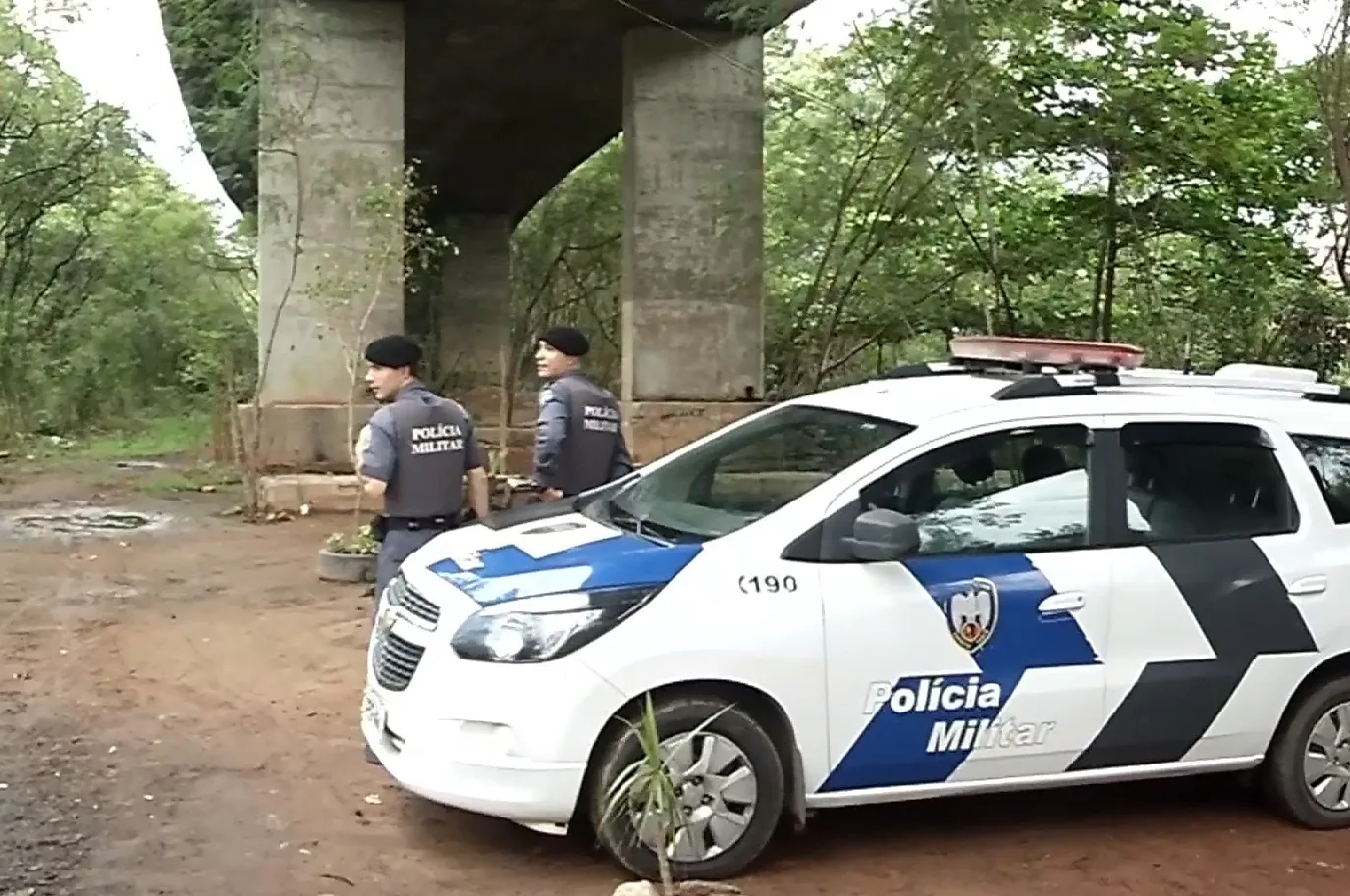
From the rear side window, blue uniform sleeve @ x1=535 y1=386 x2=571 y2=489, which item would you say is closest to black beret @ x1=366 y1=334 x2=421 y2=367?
blue uniform sleeve @ x1=535 y1=386 x2=571 y2=489

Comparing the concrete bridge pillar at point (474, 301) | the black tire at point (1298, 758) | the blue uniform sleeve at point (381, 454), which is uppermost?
the concrete bridge pillar at point (474, 301)

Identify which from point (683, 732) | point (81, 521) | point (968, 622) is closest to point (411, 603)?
point (683, 732)

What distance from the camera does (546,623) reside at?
15.4ft

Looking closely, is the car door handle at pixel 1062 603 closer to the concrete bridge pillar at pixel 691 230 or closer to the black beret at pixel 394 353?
the black beret at pixel 394 353

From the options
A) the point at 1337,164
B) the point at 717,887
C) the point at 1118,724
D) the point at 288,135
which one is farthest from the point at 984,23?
the point at 717,887

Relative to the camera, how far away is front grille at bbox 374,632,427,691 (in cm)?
495

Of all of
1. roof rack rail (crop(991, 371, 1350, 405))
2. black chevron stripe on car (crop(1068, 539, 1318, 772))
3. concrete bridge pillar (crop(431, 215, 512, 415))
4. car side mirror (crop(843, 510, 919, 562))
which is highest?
concrete bridge pillar (crop(431, 215, 512, 415))

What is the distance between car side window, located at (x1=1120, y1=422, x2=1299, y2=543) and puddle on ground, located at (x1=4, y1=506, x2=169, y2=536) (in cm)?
1087

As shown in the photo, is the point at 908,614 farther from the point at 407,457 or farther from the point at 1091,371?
the point at 407,457

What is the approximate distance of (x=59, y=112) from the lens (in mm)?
24062

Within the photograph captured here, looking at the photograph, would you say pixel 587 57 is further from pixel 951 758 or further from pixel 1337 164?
pixel 951 758

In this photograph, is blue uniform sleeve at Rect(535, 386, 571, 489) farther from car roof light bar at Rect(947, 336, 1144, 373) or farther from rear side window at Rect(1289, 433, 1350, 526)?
rear side window at Rect(1289, 433, 1350, 526)

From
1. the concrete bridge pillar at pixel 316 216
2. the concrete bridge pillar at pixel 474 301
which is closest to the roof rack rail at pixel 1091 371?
the concrete bridge pillar at pixel 316 216

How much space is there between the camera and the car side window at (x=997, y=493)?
5109 millimetres
